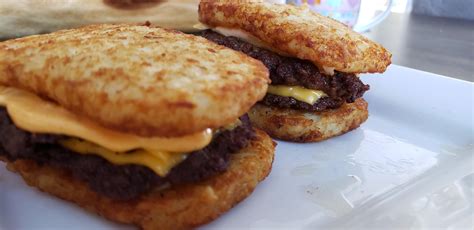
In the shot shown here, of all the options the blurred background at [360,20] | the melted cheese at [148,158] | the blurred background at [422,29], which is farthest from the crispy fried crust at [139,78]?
the blurred background at [422,29]

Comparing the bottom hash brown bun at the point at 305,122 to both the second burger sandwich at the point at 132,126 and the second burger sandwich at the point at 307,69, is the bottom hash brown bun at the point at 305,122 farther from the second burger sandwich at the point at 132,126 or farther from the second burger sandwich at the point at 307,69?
the second burger sandwich at the point at 132,126

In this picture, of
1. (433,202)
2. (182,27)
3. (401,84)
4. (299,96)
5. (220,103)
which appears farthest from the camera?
(182,27)

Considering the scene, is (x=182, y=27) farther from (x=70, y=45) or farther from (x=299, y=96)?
(x=70, y=45)

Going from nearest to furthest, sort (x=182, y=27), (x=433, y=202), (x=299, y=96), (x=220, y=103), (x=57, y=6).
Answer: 1. (x=220, y=103)
2. (x=433, y=202)
3. (x=299, y=96)
4. (x=57, y=6)
5. (x=182, y=27)

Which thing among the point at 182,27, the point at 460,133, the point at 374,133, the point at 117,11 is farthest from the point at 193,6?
the point at 460,133

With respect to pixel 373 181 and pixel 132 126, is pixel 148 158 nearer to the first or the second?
pixel 132 126

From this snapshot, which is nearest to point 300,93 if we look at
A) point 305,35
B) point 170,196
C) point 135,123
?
point 305,35
